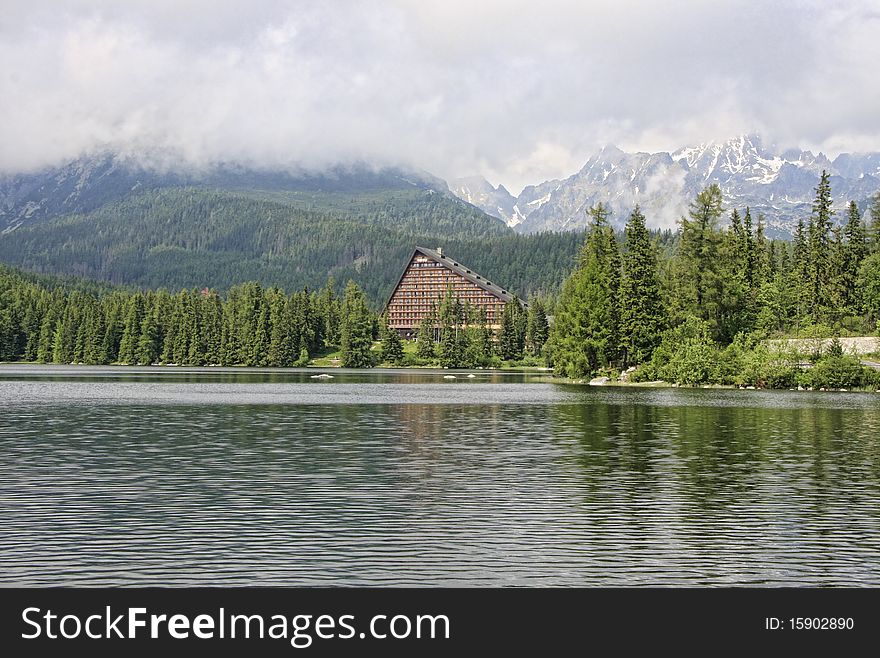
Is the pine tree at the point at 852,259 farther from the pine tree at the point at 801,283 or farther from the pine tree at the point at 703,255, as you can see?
the pine tree at the point at 703,255

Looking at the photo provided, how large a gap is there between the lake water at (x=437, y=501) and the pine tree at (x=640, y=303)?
62845mm

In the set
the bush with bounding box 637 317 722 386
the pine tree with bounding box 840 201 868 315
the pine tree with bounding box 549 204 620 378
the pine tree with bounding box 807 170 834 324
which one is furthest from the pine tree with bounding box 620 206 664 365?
the pine tree with bounding box 840 201 868 315

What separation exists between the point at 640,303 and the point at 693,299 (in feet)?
25.1

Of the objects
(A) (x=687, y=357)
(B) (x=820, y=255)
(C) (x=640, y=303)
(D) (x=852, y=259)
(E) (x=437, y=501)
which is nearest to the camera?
(E) (x=437, y=501)

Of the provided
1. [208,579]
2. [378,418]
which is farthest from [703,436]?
[208,579]

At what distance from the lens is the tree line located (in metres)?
124

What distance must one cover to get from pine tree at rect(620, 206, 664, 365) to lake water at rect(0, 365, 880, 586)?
62845 millimetres

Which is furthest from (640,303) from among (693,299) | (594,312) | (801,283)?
(801,283)

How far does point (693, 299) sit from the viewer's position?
12669cm

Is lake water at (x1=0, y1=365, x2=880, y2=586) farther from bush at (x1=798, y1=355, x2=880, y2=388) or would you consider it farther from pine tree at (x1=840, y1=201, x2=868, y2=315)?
pine tree at (x1=840, y1=201, x2=868, y2=315)

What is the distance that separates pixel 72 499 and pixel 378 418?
115ft

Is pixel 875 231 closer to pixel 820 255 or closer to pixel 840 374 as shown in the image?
pixel 820 255

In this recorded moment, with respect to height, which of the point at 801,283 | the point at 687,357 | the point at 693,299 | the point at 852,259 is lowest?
the point at 687,357
